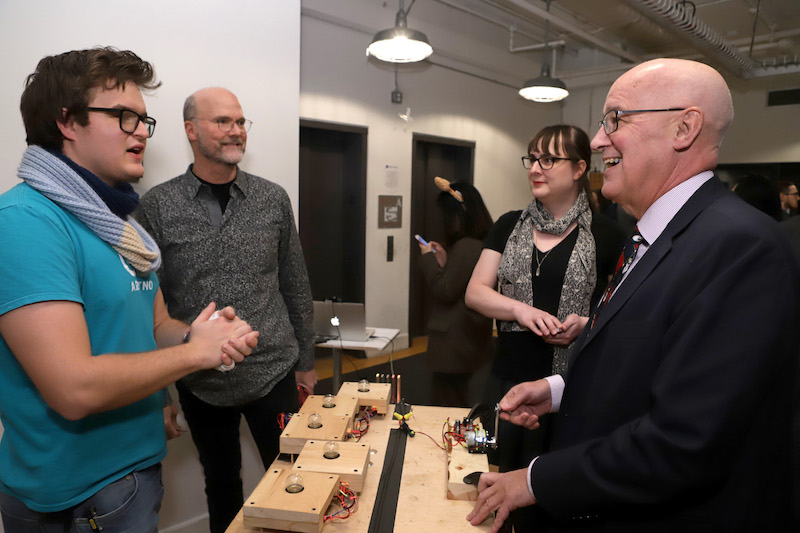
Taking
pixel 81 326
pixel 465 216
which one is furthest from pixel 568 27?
pixel 81 326

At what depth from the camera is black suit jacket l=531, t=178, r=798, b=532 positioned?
2.69ft

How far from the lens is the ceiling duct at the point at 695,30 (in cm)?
414

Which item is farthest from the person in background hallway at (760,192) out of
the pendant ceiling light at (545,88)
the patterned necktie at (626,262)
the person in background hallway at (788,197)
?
the person in background hallway at (788,197)

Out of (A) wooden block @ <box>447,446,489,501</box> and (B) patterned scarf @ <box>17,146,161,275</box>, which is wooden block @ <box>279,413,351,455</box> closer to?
(A) wooden block @ <box>447,446,489,501</box>

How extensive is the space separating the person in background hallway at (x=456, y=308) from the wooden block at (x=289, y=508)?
1.52 metres

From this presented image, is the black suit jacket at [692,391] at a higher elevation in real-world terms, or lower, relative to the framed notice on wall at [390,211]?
lower

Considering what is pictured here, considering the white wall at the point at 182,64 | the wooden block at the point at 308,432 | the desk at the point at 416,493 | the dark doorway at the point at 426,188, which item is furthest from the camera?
the dark doorway at the point at 426,188

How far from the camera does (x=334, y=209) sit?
485cm

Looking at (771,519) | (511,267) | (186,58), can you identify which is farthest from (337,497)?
→ (186,58)

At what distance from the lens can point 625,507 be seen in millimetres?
964

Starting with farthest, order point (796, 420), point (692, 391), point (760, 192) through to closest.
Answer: point (760, 192), point (796, 420), point (692, 391)

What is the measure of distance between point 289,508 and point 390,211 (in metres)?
4.20

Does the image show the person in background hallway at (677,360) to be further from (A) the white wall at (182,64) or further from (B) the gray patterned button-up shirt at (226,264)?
(A) the white wall at (182,64)

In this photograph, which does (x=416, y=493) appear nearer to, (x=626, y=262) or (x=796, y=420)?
(x=626, y=262)
